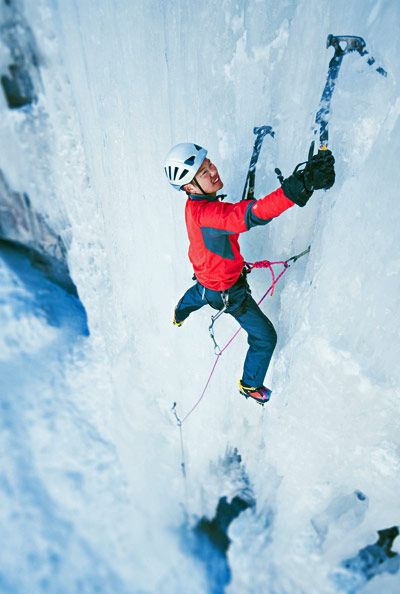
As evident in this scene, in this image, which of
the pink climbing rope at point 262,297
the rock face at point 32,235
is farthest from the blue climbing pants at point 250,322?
the rock face at point 32,235

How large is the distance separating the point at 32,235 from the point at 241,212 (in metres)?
4.76

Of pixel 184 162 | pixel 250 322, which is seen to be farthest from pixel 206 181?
pixel 250 322

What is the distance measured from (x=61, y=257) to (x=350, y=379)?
4712 mm

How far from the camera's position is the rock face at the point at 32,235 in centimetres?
496

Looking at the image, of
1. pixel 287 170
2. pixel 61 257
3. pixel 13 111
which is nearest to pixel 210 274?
pixel 287 170

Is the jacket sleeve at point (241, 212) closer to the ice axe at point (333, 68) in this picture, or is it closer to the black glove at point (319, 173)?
the black glove at point (319, 173)

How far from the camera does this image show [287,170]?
1.81 m

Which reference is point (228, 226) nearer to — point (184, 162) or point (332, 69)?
point (184, 162)

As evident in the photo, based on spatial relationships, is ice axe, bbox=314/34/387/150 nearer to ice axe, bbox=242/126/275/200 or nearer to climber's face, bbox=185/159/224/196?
ice axe, bbox=242/126/275/200

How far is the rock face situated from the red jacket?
3.82m

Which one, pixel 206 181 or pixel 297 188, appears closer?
pixel 297 188

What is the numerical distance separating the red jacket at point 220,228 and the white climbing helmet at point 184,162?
112 mm

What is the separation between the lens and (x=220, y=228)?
5.27 feet

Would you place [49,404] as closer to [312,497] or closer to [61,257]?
[61,257]
